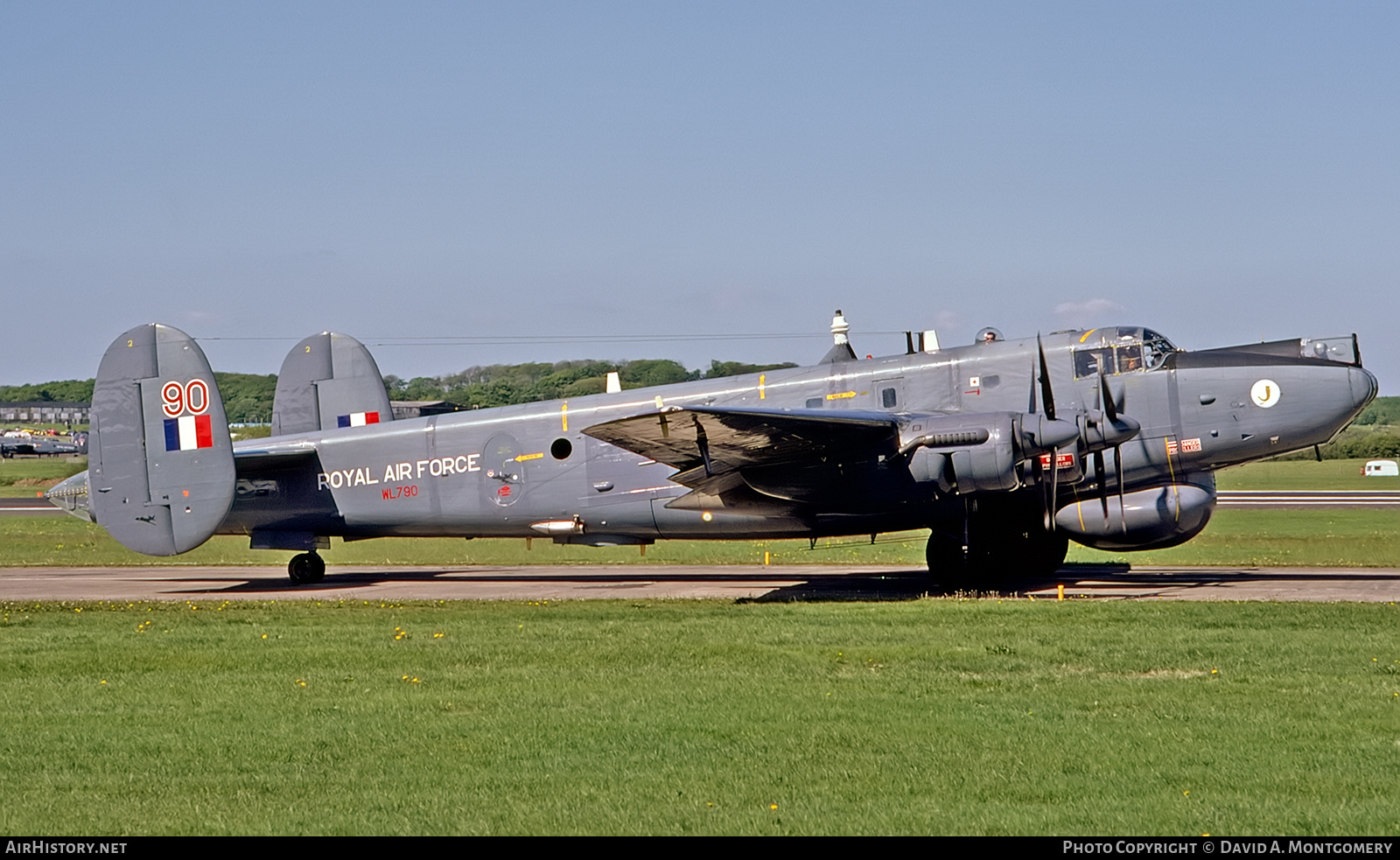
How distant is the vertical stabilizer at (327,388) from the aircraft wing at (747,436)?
8695 mm

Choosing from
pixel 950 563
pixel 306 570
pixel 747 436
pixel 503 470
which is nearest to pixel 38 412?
pixel 306 570

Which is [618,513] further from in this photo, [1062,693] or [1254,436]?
[1062,693]

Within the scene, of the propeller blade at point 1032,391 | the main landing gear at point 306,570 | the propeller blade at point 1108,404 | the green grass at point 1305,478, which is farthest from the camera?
the green grass at point 1305,478

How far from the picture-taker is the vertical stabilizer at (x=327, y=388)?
25516 mm

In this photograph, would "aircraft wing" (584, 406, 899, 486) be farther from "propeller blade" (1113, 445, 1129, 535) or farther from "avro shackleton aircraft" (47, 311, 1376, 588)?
"propeller blade" (1113, 445, 1129, 535)

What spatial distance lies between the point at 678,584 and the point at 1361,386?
436 inches

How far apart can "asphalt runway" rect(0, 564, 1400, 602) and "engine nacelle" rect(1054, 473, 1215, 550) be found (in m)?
0.76

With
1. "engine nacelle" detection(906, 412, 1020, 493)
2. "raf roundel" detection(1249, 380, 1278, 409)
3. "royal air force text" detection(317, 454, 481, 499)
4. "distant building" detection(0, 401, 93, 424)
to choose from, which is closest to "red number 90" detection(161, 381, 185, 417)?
"royal air force text" detection(317, 454, 481, 499)

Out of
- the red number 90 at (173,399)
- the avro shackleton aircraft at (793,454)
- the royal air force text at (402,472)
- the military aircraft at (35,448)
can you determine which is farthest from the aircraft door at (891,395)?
the military aircraft at (35,448)

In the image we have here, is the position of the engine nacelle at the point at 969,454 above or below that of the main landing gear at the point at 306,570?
above

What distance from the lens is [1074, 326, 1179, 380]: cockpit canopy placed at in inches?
744

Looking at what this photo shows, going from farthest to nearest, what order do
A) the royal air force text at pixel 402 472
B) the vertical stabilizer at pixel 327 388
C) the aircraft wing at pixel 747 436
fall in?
the vertical stabilizer at pixel 327 388
the royal air force text at pixel 402 472
the aircraft wing at pixel 747 436

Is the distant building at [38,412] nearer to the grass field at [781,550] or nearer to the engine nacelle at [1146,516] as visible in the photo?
the grass field at [781,550]

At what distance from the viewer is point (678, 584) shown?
72.6 feet
